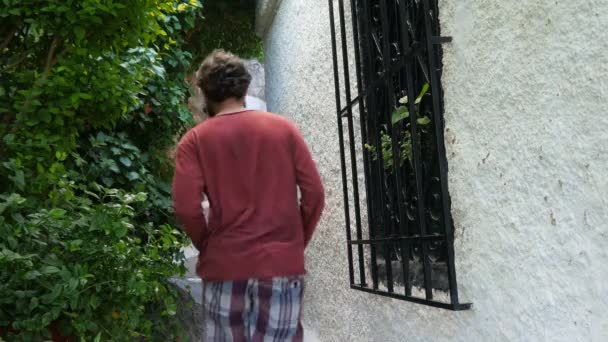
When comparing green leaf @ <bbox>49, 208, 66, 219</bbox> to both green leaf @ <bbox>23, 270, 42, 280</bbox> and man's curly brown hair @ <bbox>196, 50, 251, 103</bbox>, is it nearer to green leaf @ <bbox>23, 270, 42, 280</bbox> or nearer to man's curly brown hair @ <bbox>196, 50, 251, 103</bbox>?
green leaf @ <bbox>23, 270, 42, 280</bbox>

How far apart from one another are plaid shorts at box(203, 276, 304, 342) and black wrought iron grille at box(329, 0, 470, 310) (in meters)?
0.47

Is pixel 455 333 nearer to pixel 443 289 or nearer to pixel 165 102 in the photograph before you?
pixel 443 289

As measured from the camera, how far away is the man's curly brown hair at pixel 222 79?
2.48 m

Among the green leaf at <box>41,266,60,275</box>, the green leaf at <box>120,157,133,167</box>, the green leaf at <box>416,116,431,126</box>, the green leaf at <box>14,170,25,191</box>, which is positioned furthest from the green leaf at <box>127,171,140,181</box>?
the green leaf at <box>416,116,431,126</box>

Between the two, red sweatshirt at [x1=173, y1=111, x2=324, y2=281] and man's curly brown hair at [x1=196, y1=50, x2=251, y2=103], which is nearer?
red sweatshirt at [x1=173, y1=111, x2=324, y2=281]

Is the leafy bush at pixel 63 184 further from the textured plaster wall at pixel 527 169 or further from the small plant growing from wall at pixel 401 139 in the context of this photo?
the textured plaster wall at pixel 527 169

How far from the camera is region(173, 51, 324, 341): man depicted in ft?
7.55

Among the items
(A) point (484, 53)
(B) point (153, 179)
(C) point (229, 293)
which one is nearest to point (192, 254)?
(B) point (153, 179)

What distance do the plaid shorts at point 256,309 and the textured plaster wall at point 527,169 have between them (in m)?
0.57

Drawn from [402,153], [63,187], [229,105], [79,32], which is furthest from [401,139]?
[63,187]

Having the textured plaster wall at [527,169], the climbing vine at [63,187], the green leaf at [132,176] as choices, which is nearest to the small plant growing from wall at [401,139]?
the textured plaster wall at [527,169]

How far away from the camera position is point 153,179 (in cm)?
473

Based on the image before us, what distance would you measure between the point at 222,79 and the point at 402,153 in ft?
2.75

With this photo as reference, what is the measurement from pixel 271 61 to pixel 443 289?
4.77 m
